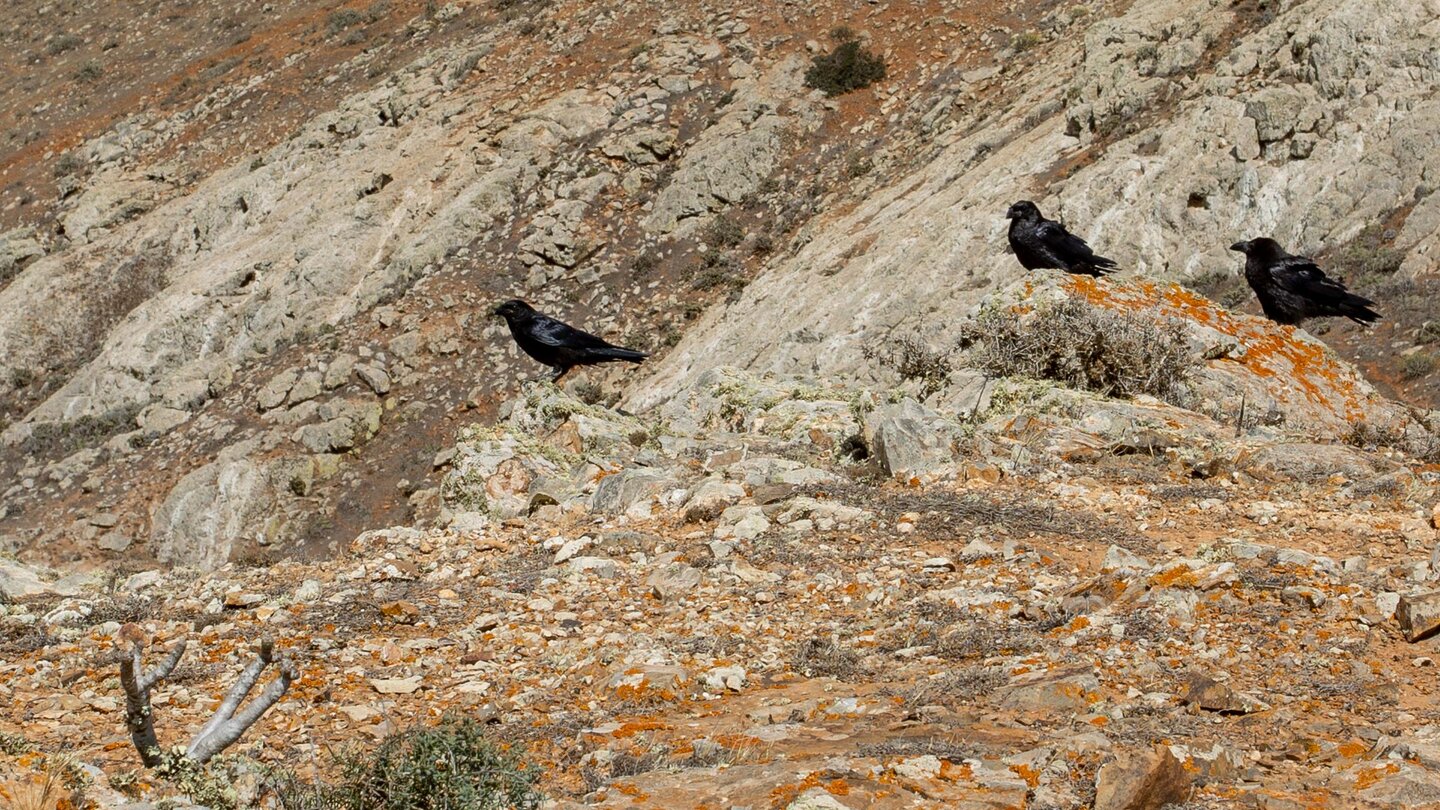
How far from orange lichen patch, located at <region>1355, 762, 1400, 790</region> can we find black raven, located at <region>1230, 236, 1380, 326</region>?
8488 mm

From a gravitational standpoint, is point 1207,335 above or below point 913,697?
below

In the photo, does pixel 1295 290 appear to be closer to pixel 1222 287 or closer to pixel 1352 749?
pixel 1222 287

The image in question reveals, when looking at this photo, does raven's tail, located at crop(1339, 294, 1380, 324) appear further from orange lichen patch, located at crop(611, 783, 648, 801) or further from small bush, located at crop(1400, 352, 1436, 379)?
orange lichen patch, located at crop(611, 783, 648, 801)

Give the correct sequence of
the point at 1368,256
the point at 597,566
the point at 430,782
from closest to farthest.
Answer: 1. the point at 430,782
2. the point at 597,566
3. the point at 1368,256

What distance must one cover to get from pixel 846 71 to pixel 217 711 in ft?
88.4

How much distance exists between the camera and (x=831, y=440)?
364 inches

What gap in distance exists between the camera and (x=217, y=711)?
3754 millimetres

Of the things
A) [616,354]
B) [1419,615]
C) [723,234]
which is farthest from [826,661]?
[723,234]

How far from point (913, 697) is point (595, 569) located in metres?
2.33

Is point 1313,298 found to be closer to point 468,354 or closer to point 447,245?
point 468,354

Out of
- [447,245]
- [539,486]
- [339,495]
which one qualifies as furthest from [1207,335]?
[447,245]

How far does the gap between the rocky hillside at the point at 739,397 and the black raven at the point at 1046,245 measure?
1.41 m

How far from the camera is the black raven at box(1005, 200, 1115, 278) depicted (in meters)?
12.3

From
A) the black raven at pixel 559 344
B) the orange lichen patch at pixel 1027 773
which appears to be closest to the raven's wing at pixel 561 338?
the black raven at pixel 559 344
